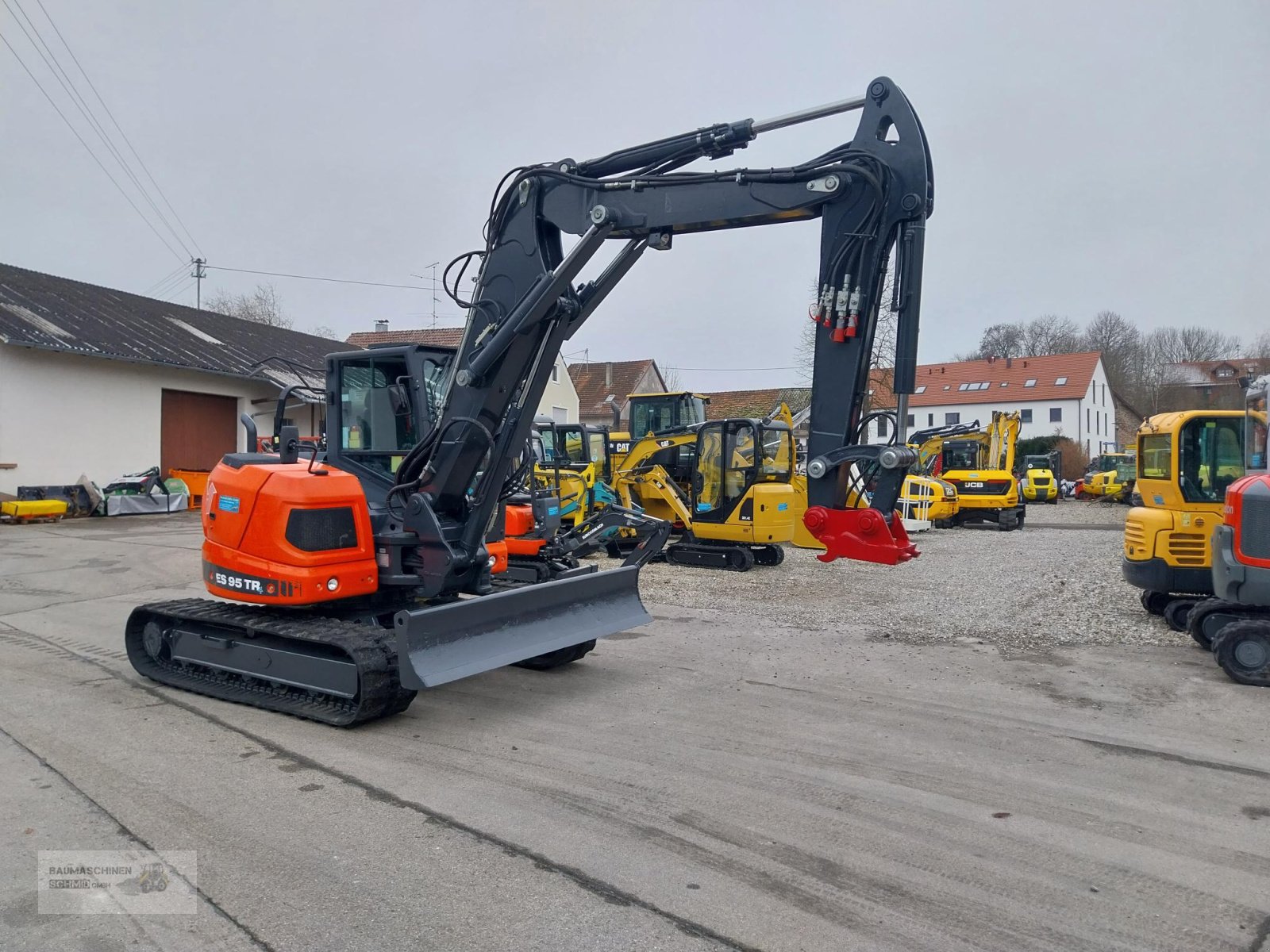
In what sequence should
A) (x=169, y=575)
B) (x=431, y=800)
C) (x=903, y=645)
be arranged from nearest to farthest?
(x=431, y=800), (x=903, y=645), (x=169, y=575)

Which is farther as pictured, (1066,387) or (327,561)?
(1066,387)

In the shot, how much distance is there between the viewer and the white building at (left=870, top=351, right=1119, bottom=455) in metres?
56.5

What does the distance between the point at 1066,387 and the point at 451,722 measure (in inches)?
2300

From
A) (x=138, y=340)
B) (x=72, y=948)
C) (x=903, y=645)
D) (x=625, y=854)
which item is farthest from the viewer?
(x=138, y=340)

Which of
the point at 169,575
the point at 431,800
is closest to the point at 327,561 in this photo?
the point at 431,800

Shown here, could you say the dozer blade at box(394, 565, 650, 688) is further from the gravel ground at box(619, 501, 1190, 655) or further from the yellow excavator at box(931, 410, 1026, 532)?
the yellow excavator at box(931, 410, 1026, 532)

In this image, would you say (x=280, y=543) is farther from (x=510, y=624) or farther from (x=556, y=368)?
(x=556, y=368)

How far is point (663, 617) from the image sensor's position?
1024 centimetres

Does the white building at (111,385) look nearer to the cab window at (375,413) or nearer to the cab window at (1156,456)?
the cab window at (375,413)

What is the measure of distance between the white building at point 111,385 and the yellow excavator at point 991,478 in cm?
1614

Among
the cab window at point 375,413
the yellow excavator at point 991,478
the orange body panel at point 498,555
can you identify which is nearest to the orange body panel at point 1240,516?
the orange body panel at point 498,555

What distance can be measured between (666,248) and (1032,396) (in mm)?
57557

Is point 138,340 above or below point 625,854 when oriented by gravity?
above

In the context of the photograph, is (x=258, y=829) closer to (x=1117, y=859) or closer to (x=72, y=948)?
(x=72, y=948)
